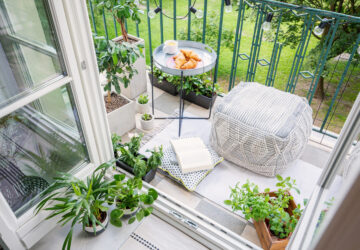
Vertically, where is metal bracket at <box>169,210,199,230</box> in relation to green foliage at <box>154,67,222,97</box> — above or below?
below

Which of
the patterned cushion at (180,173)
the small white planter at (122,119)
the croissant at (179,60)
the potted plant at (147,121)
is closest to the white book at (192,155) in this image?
the patterned cushion at (180,173)

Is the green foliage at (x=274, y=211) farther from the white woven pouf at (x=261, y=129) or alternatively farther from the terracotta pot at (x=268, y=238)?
the white woven pouf at (x=261, y=129)

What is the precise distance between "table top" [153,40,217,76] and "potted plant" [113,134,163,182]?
549 millimetres

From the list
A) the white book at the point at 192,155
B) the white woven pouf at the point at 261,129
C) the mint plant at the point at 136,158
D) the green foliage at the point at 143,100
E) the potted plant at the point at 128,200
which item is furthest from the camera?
the green foliage at the point at 143,100

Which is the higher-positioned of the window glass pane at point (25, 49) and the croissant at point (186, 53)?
the window glass pane at point (25, 49)

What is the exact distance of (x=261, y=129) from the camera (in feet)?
6.81

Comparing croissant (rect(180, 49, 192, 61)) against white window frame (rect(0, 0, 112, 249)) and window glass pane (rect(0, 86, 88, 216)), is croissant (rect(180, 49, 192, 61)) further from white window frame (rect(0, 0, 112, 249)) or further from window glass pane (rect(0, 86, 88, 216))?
window glass pane (rect(0, 86, 88, 216))

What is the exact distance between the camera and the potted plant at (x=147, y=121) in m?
2.58

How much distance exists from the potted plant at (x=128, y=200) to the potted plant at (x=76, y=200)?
0.06 meters

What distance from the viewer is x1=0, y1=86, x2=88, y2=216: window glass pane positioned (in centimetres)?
134

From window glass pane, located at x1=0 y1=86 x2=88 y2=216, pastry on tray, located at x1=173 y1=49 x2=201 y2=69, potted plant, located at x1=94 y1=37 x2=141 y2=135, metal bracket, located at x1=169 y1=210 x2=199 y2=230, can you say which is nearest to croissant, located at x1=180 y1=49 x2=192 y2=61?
pastry on tray, located at x1=173 y1=49 x2=201 y2=69

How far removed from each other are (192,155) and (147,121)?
0.56 m

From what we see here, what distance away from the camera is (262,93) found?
2336 millimetres

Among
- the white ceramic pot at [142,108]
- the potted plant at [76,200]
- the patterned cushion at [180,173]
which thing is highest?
the potted plant at [76,200]
